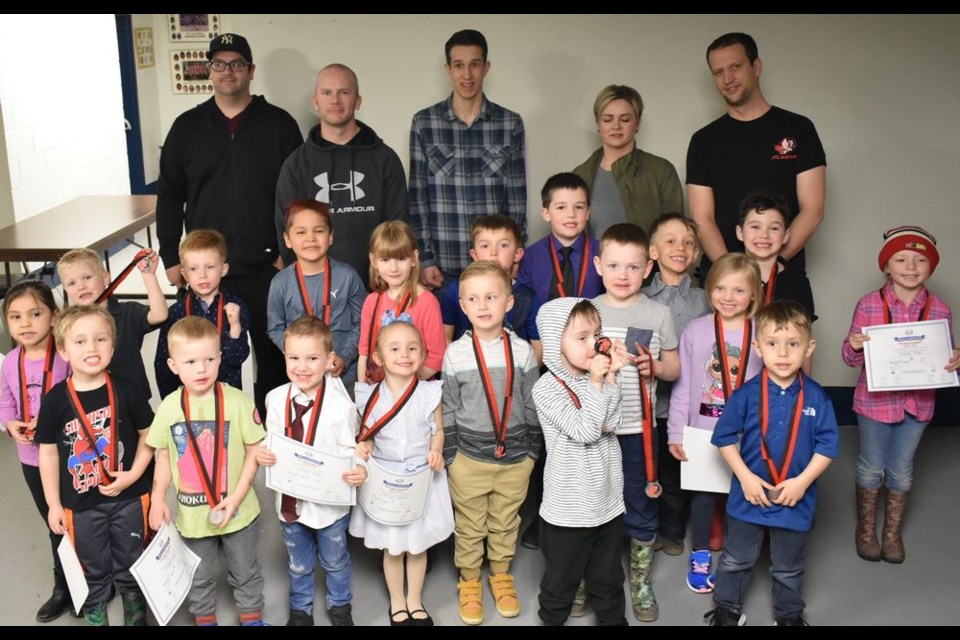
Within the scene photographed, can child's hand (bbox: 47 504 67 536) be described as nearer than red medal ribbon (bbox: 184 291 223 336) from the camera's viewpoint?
Yes

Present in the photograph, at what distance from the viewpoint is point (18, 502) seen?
14.2ft

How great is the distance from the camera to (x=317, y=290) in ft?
12.3

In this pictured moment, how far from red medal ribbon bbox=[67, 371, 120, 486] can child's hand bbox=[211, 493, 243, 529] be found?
360 millimetres

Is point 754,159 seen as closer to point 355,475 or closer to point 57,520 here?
point 355,475

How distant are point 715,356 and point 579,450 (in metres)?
0.70

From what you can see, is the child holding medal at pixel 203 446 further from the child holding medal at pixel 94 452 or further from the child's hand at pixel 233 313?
the child's hand at pixel 233 313

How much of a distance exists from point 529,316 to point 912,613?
174 cm

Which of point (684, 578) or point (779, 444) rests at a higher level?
point (779, 444)

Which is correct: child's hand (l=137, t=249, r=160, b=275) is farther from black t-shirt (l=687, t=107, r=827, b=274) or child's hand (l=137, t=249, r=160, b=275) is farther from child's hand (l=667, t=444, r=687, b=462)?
black t-shirt (l=687, t=107, r=827, b=274)

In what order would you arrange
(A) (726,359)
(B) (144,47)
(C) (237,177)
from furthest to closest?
(B) (144,47) < (C) (237,177) < (A) (726,359)

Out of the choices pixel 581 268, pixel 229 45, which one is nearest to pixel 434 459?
pixel 581 268

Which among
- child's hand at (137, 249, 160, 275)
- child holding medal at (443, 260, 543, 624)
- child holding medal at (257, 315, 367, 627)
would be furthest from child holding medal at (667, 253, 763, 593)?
child's hand at (137, 249, 160, 275)

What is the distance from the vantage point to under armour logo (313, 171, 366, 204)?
13.6 feet
